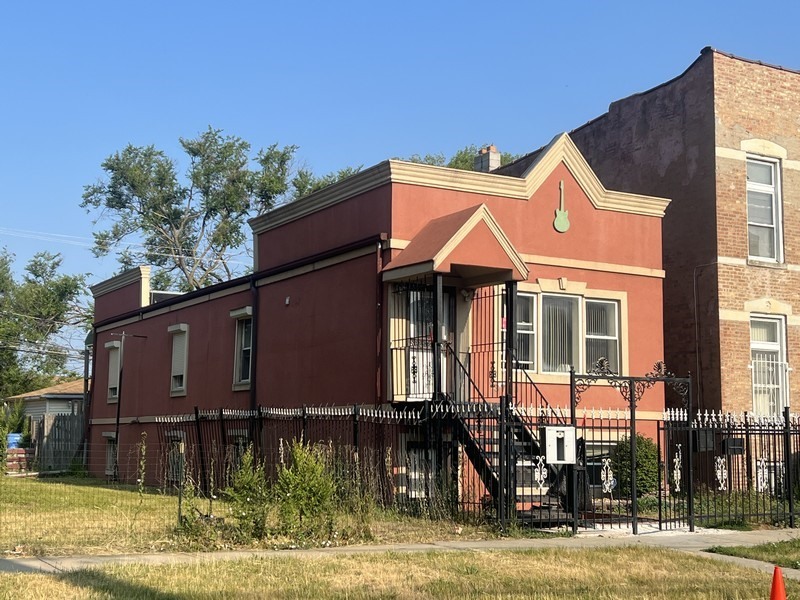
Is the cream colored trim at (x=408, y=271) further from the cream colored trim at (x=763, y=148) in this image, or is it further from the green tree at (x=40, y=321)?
the green tree at (x=40, y=321)

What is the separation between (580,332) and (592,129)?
815cm

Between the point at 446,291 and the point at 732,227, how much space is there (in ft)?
23.4

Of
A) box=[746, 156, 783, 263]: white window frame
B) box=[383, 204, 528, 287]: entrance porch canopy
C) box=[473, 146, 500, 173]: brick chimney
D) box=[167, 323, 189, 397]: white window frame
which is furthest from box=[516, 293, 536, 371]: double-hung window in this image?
box=[167, 323, 189, 397]: white window frame

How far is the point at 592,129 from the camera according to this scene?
26.1m

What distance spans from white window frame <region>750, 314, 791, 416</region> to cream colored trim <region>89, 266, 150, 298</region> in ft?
52.5

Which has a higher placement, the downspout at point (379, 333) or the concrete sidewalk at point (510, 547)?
the downspout at point (379, 333)

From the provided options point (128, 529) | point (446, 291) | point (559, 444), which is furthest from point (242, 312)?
point (559, 444)

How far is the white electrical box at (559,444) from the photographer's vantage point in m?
14.1

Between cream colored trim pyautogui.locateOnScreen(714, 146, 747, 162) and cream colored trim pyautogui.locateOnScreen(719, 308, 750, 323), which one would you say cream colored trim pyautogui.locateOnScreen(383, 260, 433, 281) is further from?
cream colored trim pyautogui.locateOnScreen(714, 146, 747, 162)

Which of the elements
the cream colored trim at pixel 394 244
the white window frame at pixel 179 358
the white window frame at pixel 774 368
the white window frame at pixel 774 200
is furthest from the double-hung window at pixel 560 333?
the white window frame at pixel 179 358

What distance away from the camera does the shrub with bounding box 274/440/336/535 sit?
511 inches

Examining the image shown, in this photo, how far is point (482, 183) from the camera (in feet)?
62.4

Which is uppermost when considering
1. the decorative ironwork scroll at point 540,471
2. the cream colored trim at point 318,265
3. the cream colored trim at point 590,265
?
the cream colored trim at point 590,265

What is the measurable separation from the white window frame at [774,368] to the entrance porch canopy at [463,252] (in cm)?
723
